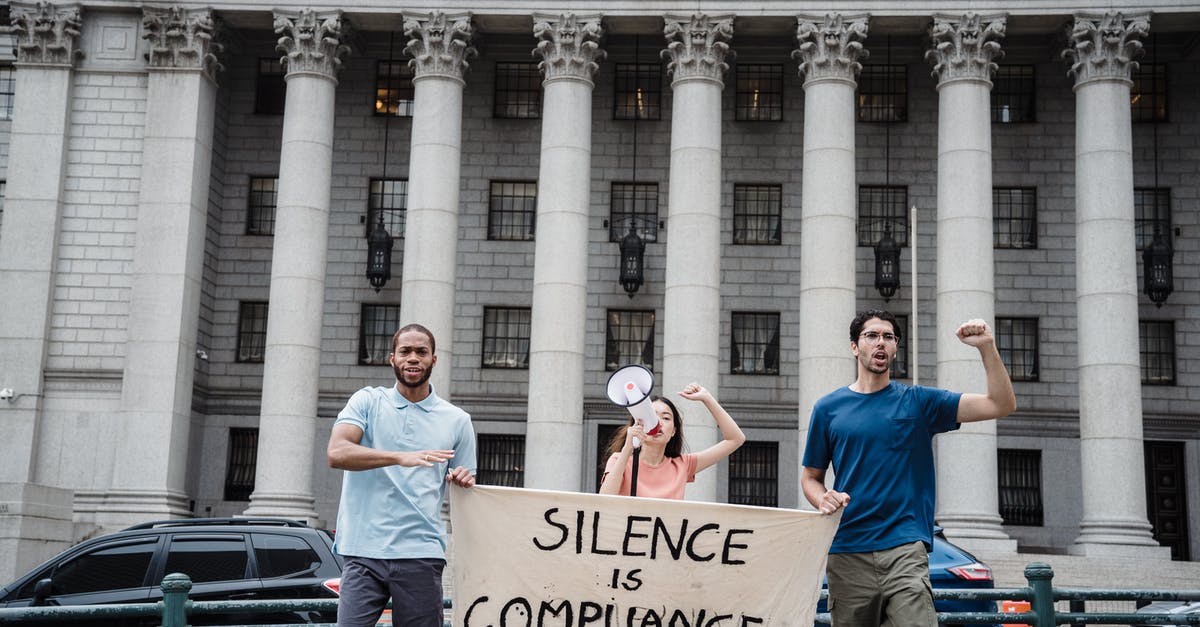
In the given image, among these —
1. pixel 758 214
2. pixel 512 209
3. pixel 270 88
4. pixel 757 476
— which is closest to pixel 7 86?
pixel 270 88

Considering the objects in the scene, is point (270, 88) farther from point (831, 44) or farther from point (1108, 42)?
point (1108, 42)

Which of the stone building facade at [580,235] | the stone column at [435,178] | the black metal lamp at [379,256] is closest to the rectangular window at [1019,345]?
the stone building facade at [580,235]

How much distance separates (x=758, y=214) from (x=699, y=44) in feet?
20.5

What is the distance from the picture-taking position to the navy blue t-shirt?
6887 millimetres

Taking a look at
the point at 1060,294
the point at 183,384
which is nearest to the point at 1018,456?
the point at 1060,294

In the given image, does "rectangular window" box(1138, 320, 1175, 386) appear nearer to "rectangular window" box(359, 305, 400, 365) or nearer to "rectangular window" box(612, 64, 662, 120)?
"rectangular window" box(612, 64, 662, 120)

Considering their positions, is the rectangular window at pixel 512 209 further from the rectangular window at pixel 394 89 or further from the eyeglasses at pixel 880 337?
the eyeglasses at pixel 880 337

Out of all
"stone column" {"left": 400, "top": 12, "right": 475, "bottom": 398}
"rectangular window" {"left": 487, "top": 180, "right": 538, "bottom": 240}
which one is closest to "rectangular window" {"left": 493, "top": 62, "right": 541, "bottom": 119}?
"rectangular window" {"left": 487, "top": 180, "right": 538, "bottom": 240}

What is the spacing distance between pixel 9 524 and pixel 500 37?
1820 cm

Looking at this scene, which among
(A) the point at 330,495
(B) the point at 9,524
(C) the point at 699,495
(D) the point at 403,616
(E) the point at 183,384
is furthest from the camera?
(A) the point at 330,495

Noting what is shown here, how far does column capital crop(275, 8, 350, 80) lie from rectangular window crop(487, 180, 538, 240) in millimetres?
6343

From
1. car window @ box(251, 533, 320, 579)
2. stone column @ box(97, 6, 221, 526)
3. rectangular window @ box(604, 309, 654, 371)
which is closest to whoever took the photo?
car window @ box(251, 533, 320, 579)

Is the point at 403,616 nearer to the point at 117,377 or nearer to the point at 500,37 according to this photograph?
the point at 117,377

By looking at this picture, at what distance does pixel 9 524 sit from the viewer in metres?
24.6
